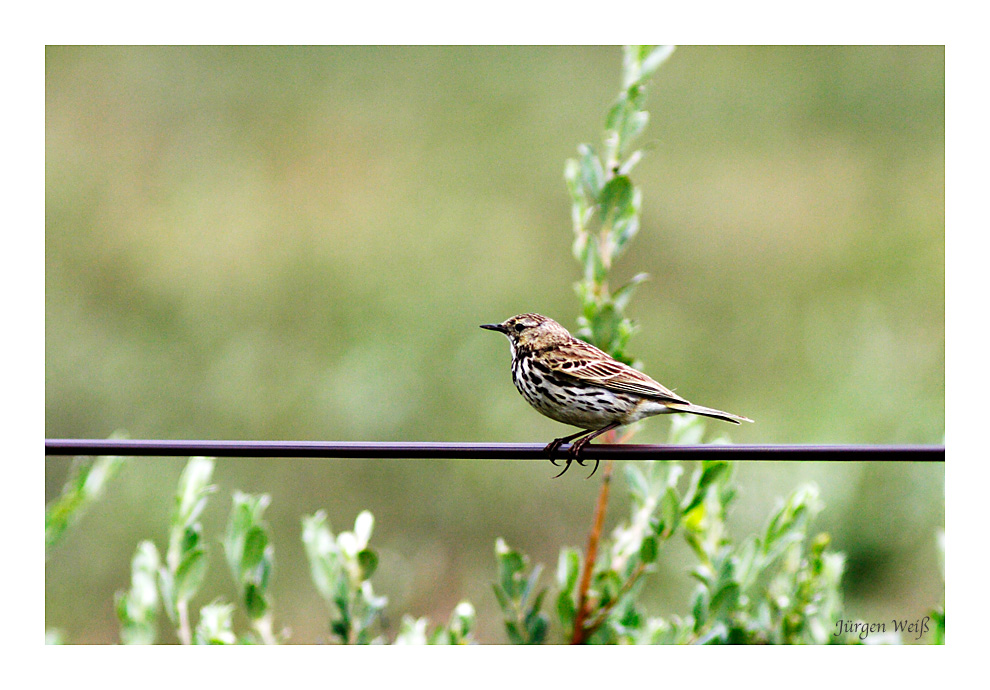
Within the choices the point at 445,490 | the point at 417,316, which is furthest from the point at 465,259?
the point at 445,490

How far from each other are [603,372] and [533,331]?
25.0 inches

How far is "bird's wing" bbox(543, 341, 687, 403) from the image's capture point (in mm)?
4301

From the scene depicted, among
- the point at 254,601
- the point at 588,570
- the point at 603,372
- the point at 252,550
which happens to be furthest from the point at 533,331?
the point at 254,601

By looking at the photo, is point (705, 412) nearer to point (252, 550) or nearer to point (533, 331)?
point (533, 331)

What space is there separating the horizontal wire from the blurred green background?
355 centimetres

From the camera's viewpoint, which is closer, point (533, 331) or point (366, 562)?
point (366, 562)

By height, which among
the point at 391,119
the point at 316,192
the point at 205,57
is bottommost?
the point at 316,192

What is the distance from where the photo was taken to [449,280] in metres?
9.01

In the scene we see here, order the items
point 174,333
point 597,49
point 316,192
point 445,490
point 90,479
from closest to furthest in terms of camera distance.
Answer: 1. point 90,479
2. point 445,490
3. point 174,333
4. point 316,192
5. point 597,49

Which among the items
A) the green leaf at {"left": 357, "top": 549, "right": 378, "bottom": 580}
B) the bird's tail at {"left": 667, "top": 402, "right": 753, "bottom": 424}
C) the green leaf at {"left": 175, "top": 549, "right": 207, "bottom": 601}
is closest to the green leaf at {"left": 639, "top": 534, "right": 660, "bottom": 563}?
the bird's tail at {"left": 667, "top": 402, "right": 753, "bottom": 424}

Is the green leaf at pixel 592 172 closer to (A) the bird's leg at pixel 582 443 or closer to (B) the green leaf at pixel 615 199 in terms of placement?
(B) the green leaf at pixel 615 199

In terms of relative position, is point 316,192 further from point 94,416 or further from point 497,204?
point 94,416

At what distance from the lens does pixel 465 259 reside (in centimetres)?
912

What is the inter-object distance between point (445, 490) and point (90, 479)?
3888 mm
